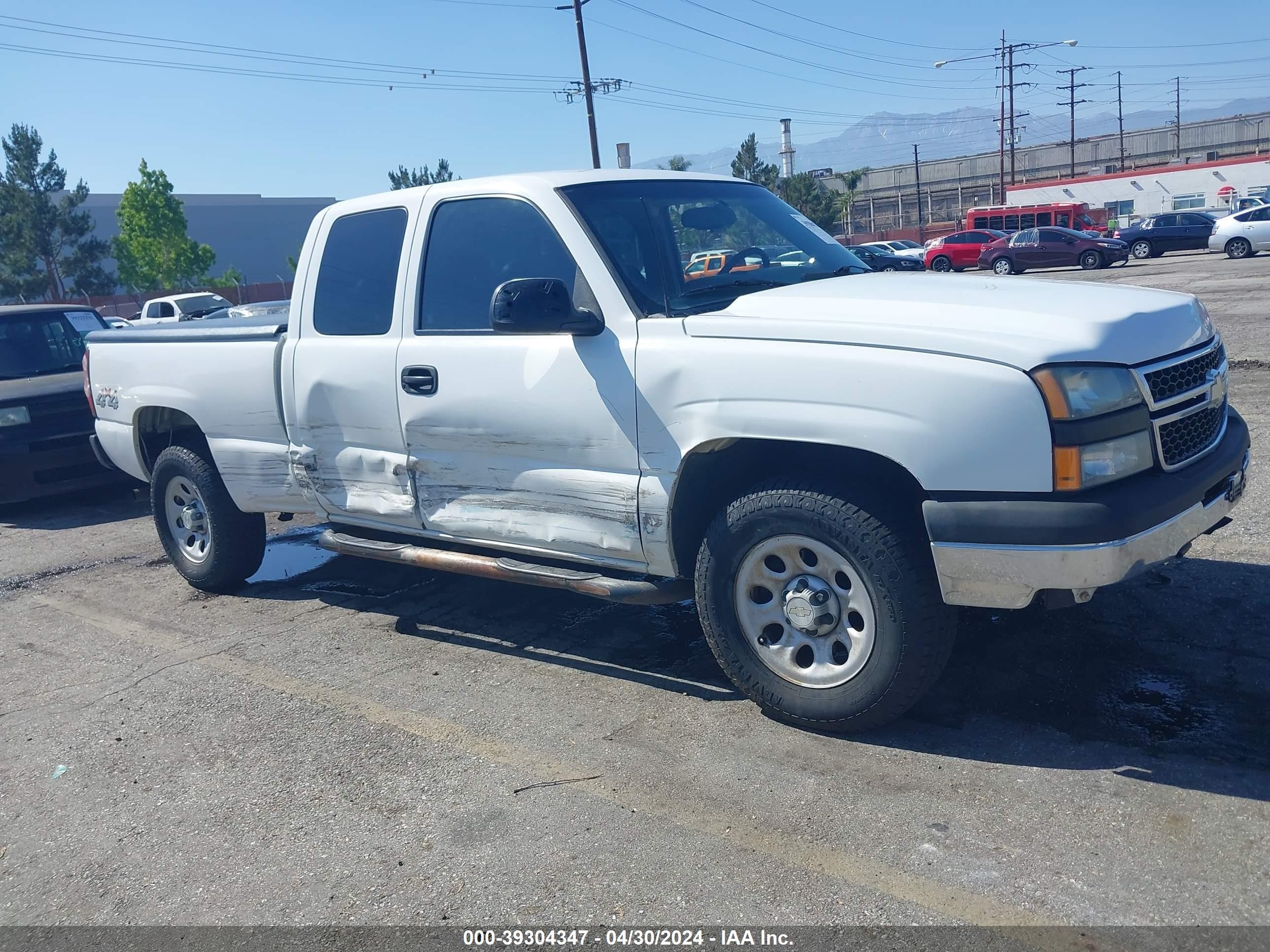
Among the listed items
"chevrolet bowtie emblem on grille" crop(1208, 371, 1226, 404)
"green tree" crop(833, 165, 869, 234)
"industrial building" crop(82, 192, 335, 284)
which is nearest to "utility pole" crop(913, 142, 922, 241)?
"green tree" crop(833, 165, 869, 234)

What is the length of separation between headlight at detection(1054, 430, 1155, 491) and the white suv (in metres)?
30.8

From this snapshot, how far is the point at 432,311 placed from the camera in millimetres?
4668

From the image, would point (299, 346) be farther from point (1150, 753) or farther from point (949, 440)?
point (1150, 753)

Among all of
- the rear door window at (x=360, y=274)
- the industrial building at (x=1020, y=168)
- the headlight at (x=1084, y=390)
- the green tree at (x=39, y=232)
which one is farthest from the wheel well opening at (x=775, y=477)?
the industrial building at (x=1020, y=168)

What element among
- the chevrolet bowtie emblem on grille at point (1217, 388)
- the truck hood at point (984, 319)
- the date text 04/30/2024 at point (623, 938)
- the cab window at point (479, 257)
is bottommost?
the date text 04/30/2024 at point (623, 938)

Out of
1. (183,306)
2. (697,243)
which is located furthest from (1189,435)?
(183,306)

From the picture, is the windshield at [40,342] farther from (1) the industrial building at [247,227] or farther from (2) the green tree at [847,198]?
(1) the industrial building at [247,227]

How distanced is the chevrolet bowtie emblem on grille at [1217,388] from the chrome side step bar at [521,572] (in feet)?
6.55

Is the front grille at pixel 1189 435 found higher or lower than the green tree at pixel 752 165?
lower

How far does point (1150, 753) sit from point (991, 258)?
3402cm

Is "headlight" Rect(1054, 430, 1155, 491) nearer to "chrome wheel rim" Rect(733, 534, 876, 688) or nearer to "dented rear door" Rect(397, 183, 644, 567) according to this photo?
"chrome wheel rim" Rect(733, 534, 876, 688)

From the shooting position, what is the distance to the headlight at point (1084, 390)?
3.09 metres

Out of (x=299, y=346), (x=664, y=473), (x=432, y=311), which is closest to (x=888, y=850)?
(x=664, y=473)

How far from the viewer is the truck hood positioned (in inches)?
126
